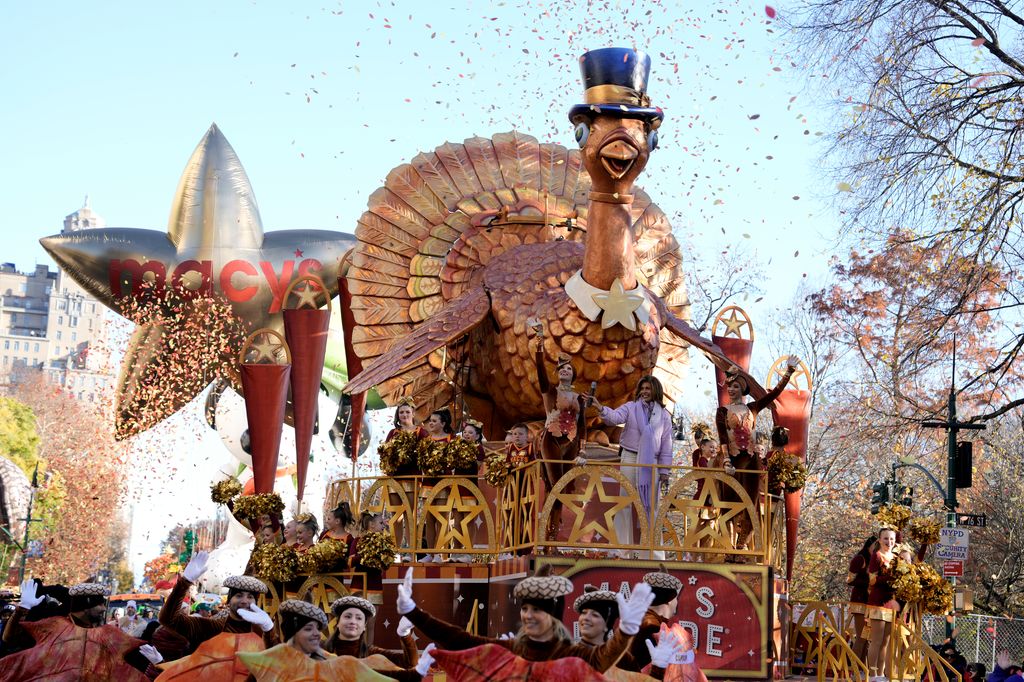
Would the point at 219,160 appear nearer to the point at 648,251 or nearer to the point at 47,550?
the point at 648,251

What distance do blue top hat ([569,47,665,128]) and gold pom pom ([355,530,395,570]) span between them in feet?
13.6

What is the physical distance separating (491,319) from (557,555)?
396cm

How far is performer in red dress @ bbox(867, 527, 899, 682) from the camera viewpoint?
12180 millimetres

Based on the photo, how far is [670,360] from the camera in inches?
646

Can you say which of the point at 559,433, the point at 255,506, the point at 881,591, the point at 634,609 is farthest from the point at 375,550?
the point at 634,609

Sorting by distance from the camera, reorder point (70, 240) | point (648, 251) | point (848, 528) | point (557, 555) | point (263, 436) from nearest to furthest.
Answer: point (557, 555) < point (263, 436) < point (648, 251) < point (70, 240) < point (848, 528)

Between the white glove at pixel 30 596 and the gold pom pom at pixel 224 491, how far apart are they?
189 inches

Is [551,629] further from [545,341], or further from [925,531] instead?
[925,531]

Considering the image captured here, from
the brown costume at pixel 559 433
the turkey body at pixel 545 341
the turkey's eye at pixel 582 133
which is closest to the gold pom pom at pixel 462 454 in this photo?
the turkey body at pixel 545 341

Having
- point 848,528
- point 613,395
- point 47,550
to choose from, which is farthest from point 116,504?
point 613,395

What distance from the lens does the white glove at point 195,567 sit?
859cm

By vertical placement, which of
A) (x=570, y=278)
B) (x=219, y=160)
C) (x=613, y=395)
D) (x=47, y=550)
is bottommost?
(x=47, y=550)

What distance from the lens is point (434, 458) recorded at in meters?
12.8

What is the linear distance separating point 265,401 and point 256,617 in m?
7.69
